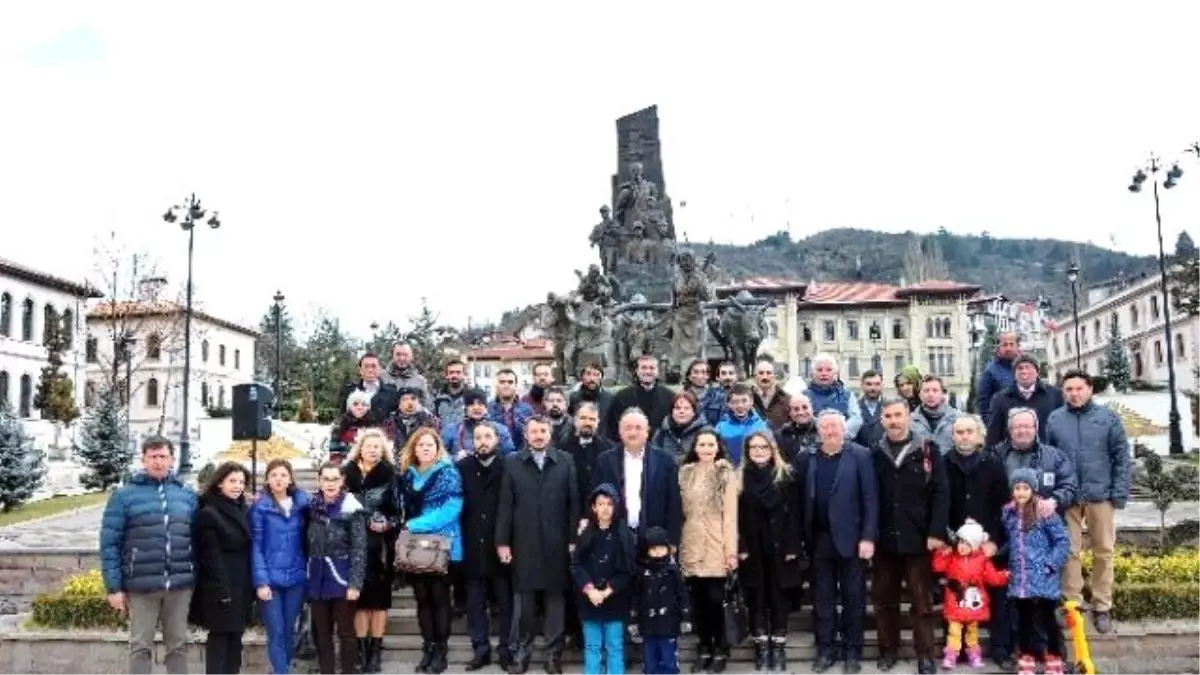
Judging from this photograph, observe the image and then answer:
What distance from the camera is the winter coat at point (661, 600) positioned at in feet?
21.8

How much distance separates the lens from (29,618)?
9.20m

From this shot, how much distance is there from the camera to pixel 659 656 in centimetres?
674

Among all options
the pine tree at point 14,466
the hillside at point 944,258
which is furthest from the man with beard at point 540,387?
the hillside at point 944,258

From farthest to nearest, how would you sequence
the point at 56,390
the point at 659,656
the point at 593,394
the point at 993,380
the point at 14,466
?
the point at 56,390 < the point at 14,466 < the point at 993,380 < the point at 593,394 < the point at 659,656

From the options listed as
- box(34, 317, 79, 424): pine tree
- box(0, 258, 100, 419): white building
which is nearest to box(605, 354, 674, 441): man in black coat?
box(34, 317, 79, 424): pine tree

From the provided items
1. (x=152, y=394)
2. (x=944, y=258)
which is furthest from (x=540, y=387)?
(x=944, y=258)

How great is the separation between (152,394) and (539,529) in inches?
2317

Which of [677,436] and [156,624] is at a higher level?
[677,436]

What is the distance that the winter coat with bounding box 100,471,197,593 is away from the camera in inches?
256

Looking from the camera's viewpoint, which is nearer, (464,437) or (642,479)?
(642,479)

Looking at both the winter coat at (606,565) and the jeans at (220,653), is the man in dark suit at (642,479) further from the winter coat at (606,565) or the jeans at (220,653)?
the jeans at (220,653)

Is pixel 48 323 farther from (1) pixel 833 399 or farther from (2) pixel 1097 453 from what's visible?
(2) pixel 1097 453

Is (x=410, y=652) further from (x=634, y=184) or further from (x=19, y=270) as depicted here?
(x=19, y=270)

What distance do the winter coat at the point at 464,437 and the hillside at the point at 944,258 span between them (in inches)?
4379
